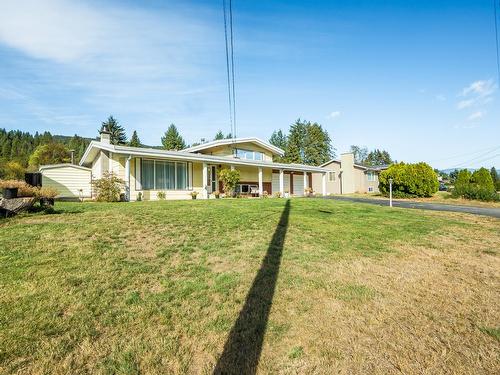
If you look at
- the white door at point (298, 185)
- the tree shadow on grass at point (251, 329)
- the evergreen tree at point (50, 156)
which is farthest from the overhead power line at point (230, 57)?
the evergreen tree at point (50, 156)

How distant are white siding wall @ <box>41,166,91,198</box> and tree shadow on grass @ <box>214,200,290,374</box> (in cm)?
1797

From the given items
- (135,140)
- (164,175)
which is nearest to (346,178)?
(164,175)

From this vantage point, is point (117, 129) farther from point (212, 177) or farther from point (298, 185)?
point (212, 177)

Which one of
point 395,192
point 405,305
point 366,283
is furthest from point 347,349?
point 395,192

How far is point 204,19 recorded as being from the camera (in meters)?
10.7

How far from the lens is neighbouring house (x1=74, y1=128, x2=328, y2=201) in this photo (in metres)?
16.4

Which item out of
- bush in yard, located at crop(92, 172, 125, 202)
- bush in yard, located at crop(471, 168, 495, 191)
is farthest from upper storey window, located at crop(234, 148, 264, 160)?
bush in yard, located at crop(471, 168, 495, 191)

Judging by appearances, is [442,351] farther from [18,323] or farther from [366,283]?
[18,323]

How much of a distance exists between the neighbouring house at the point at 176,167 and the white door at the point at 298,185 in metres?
3.52

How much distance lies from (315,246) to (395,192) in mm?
21721

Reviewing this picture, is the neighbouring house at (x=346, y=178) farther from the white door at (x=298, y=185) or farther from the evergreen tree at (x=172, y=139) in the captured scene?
the evergreen tree at (x=172, y=139)

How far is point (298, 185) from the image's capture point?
100ft

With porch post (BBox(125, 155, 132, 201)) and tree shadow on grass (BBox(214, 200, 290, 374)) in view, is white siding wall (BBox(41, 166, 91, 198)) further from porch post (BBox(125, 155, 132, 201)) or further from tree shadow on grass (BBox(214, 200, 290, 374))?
tree shadow on grass (BBox(214, 200, 290, 374))

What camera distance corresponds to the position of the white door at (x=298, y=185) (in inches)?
1181
